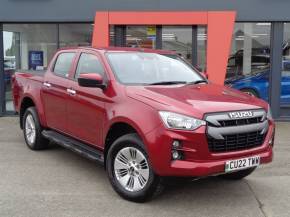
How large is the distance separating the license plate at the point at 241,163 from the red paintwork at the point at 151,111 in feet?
0.19

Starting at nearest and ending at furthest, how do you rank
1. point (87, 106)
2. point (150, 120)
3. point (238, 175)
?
1. point (150, 120)
2. point (87, 106)
3. point (238, 175)

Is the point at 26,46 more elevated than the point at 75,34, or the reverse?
the point at 75,34

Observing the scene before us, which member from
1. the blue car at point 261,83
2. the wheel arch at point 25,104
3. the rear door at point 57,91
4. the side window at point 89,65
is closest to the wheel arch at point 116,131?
the side window at point 89,65

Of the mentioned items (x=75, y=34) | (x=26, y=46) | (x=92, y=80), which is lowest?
(x=92, y=80)

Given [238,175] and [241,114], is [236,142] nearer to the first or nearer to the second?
[241,114]

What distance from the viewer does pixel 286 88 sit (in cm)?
1154

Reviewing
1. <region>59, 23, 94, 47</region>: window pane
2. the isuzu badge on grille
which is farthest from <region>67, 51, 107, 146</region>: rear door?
<region>59, 23, 94, 47</region>: window pane

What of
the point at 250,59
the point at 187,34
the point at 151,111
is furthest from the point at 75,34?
the point at 151,111

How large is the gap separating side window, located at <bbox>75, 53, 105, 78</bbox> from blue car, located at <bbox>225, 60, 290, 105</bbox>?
5.80 metres

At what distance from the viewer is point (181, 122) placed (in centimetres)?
477

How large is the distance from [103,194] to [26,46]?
7613mm

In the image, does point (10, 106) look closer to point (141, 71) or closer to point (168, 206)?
point (141, 71)

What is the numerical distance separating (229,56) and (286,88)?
1681 millimetres

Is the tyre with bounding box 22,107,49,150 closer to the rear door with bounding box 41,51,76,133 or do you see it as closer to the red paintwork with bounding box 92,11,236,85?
the rear door with bounding box 41,51,76,133
